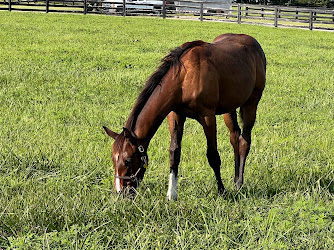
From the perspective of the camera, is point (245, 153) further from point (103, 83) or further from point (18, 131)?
point (103, 83)

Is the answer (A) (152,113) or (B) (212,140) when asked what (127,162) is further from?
(B) (212,140)

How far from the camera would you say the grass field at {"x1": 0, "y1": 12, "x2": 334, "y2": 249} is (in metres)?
3.49

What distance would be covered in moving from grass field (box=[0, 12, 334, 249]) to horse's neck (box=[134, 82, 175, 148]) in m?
0.51

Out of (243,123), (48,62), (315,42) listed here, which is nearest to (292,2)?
(315,42)

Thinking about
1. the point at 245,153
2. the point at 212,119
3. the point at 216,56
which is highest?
the point at 216,56

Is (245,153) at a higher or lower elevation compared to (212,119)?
lower

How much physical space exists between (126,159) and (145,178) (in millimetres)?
931

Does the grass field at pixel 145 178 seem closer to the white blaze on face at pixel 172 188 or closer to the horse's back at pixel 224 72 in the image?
the white blaze on face at pixel 172 188

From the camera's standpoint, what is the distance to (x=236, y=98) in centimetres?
489

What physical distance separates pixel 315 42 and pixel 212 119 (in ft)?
61.7

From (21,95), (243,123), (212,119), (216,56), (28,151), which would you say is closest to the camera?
(212,119)

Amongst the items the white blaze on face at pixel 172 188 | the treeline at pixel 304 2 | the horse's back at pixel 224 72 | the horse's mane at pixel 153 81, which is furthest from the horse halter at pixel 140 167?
the treeline at pixel 304 2

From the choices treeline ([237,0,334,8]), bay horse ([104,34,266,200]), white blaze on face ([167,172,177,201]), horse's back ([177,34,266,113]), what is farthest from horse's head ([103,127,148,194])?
treeline ([237,0,334,8])

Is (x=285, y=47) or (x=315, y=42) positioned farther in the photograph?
(x=315, y=42)
